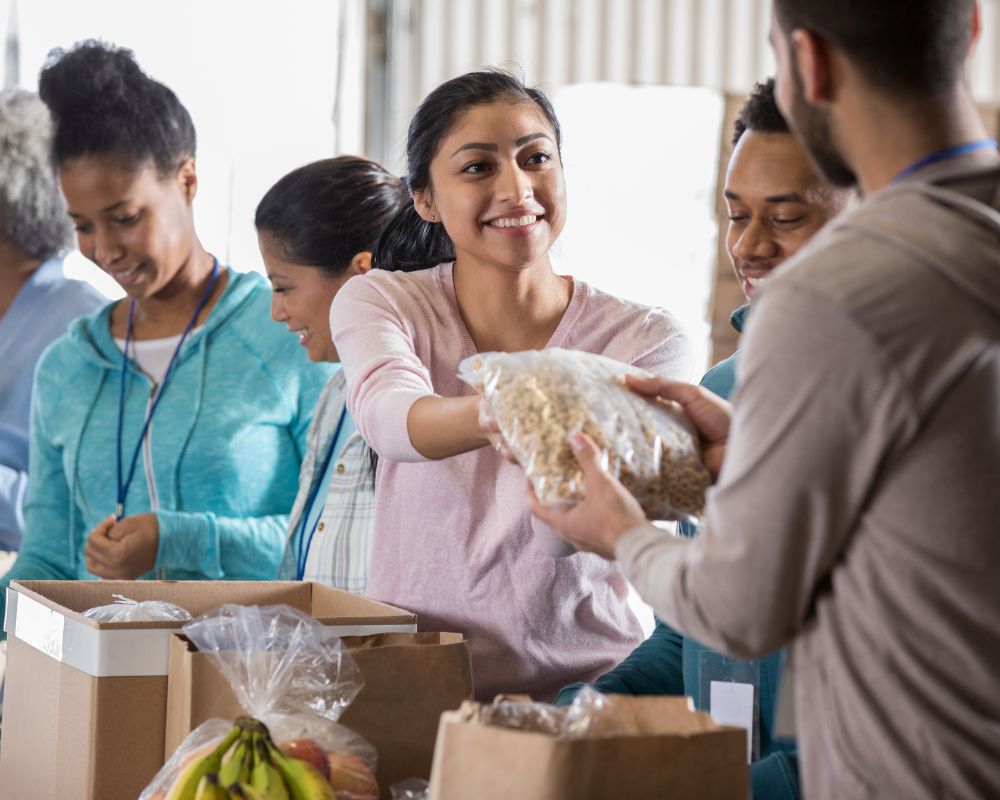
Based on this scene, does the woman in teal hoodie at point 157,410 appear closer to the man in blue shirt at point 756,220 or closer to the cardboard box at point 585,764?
the man in blue shirt at point 756,220

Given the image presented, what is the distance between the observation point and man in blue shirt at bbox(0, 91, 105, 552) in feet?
9.41

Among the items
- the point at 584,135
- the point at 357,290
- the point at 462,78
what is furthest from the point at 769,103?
the point at 584,135

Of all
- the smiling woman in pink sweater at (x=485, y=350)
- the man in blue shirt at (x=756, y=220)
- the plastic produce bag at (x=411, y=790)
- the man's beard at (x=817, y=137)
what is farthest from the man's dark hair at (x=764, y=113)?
the plastic produce bag at (x=411, y=790)

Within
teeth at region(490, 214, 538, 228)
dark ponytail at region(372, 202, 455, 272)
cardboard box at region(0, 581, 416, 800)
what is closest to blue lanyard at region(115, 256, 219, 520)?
dark ponytail at region(372, 202, 455, 272)

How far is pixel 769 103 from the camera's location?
4.64 ft

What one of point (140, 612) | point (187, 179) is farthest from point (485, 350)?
point (187, 179)

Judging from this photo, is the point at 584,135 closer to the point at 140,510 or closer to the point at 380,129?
the point at 380,129

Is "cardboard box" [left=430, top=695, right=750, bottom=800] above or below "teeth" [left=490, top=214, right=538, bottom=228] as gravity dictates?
below

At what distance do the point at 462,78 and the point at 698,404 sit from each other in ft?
2.19

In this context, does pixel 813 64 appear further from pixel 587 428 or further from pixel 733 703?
pixel 733 703

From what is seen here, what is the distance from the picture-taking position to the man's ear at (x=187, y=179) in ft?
8.50

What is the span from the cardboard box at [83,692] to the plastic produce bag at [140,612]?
4cm

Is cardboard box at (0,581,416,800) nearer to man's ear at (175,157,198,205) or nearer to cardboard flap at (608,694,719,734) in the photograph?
cardboard flap at (608,694,719,734)

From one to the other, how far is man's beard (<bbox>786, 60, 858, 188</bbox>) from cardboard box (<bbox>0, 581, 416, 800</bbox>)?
0.71 meters
